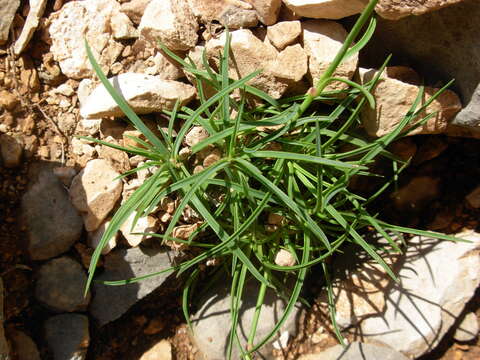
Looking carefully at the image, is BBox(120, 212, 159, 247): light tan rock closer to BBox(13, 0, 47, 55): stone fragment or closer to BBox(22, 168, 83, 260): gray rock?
BBox(22, 168, 83, 260): gray rock

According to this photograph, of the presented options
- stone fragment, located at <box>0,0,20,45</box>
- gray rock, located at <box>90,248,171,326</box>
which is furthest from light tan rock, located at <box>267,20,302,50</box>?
stone fragment, located at <box>0,0,20,45</box>

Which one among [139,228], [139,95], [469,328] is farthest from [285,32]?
[469,328]

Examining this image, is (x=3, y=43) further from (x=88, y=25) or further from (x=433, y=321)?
(x=433, y=321)

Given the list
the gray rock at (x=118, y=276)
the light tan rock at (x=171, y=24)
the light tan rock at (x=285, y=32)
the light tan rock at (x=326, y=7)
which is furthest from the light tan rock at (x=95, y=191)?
the light tan rock at (x=326, y=7)

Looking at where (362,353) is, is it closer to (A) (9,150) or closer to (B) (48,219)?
(B) (48,219)

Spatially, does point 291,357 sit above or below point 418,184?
below

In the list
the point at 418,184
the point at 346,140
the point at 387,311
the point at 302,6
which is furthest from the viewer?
the point at 418,184

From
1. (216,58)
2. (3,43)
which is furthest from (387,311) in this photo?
(3,43)
